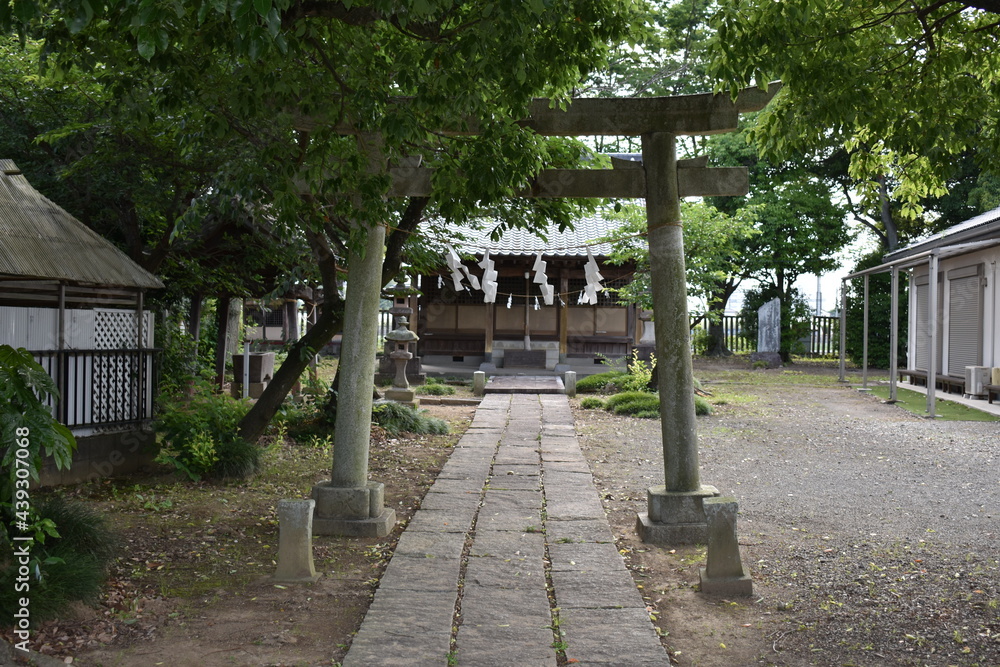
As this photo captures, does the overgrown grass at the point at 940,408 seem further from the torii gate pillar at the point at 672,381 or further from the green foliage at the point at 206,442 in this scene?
the green foliage at the point at 206,442

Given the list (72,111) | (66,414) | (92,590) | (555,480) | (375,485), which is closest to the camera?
(92,590)

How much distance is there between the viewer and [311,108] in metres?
5.40

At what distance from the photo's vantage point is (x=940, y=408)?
1411 centimetres

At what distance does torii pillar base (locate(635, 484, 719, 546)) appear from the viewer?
5.79 metres

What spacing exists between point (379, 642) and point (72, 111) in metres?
7.98

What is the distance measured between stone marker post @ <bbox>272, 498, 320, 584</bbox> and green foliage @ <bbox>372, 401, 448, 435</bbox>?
6.04m

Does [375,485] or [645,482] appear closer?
[375,485]

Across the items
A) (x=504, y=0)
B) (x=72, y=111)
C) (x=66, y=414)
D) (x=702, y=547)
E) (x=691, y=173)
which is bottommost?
(x=702, y=547)

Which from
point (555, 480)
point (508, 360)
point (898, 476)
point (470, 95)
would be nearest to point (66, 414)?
point (555, 480)

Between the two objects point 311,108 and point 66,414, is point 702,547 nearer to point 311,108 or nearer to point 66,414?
point 311,108

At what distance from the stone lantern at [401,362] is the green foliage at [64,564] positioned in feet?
27.7

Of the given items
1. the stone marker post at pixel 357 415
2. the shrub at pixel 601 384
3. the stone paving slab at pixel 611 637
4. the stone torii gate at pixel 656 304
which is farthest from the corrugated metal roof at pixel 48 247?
the shrub at pixel 601 384

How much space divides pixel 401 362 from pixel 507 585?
1132 cm

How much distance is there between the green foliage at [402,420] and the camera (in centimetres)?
1113
